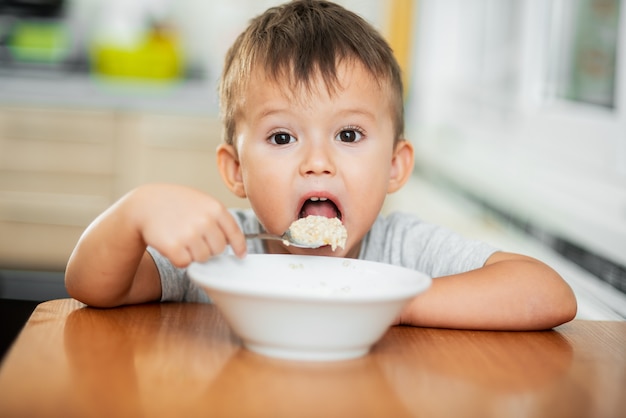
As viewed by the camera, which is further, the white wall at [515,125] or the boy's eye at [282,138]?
the white wall at [515,125]

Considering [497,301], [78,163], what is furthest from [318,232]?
[78,163]

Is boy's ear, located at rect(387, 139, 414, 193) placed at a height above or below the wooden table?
above

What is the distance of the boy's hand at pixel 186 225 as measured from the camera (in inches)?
36.7

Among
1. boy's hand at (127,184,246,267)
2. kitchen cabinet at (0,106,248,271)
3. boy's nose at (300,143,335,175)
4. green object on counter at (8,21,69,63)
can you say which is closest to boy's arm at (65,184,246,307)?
boy's hand at (127,184,246,267)

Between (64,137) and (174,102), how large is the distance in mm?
473

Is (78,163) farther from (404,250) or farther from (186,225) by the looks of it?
(186,225)

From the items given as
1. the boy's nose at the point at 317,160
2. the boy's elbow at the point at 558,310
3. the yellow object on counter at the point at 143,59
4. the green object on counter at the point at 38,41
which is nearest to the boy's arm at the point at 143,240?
the boy's nose at the point at 317,160

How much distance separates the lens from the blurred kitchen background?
188 centimetres

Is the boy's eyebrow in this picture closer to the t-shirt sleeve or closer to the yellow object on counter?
the t-shirt sleeve

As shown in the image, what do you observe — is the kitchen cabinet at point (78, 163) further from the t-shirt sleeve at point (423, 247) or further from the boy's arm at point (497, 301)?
the boy's arm at point (497, 301)

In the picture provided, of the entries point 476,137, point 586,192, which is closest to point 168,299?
point 586,192

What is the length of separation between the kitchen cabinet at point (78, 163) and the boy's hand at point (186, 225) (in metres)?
2.62

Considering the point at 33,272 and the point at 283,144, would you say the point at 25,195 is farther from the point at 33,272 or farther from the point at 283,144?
the point at 283,144

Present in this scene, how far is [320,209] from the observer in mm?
1228
